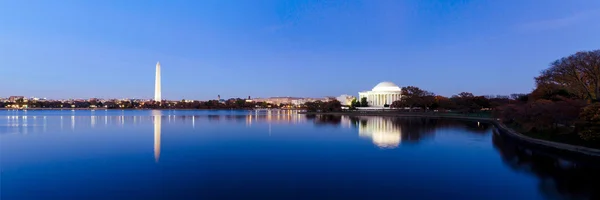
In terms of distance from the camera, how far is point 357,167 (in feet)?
50.8

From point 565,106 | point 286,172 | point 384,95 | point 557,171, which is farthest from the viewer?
point 384,95

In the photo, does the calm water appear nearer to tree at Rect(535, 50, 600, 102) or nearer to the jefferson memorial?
tree at Rect(535, 50, 600, 102)

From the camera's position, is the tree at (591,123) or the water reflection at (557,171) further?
the tree at (591,123)

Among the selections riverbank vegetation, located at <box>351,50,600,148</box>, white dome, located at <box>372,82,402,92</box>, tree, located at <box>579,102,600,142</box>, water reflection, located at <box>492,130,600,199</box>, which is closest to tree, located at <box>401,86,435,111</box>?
white dome, located at <box>372,82,402,92</box>

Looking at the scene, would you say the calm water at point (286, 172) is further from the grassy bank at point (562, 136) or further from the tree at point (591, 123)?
the grassy bank at point (562, 136)

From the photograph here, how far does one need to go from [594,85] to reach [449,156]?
2603 cm

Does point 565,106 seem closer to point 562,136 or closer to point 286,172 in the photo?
point 562,136

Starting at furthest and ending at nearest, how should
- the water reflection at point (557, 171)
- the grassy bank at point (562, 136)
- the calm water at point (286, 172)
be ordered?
the grassy bank at point (562, 136) → the water reflection at point (557, 171) → the calm water at point (286, 172)

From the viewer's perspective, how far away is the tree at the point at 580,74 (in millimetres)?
33594

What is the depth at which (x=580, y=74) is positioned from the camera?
35.7 meters

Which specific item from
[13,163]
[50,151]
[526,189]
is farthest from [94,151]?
[526,189]

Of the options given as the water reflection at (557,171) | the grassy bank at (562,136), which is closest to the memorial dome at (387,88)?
the grassy bank at (562,136)

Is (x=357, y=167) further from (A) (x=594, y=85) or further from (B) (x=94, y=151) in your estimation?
(A) (x=594, y=85)

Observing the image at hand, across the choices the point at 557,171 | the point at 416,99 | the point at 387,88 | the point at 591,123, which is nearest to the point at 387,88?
the point at 387,88
